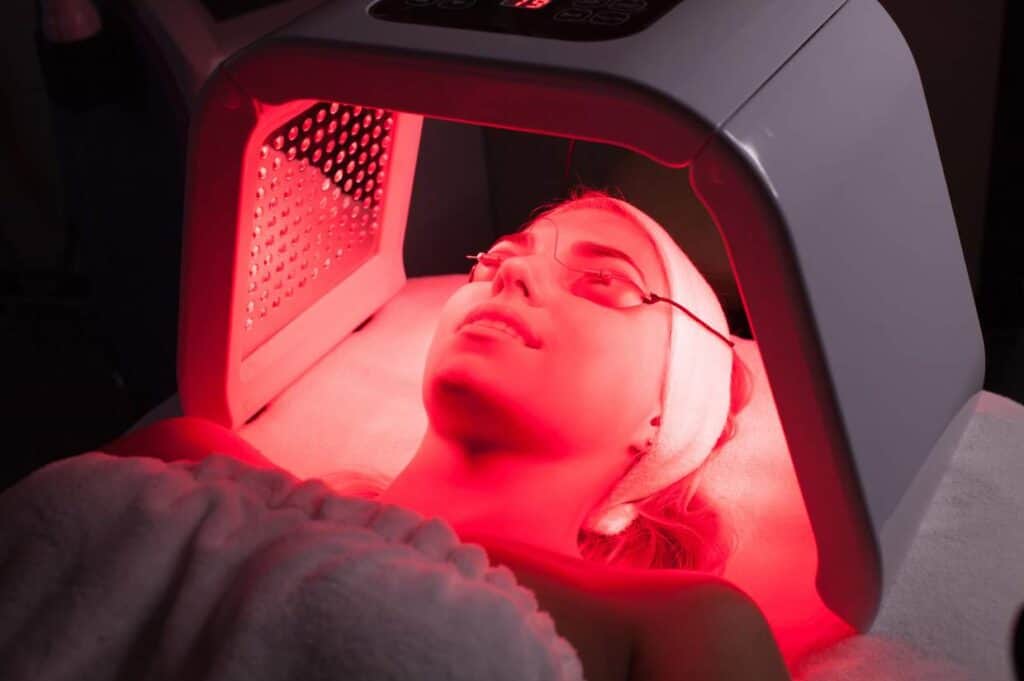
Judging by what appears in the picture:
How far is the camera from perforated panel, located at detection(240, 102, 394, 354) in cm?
115

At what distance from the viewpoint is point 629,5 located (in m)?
0.93

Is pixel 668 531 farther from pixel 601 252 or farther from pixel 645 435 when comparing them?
pixel 601 252

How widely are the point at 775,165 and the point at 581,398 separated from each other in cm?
33

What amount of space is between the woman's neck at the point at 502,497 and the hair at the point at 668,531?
0.07 meters

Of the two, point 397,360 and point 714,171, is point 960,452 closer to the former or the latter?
point 714,171

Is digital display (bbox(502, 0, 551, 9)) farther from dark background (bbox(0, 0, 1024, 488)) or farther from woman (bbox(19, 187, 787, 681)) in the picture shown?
dark background (bbox(0, 0, 1024, 488))

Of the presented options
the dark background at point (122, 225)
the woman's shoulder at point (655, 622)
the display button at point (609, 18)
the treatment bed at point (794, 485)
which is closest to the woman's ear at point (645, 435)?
the treatment bed at point (794, 485)

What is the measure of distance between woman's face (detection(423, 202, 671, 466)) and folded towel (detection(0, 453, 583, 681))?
209 mm

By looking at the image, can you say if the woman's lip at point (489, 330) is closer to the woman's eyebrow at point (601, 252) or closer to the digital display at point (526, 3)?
the woman's eyebrow at point (601, 252)

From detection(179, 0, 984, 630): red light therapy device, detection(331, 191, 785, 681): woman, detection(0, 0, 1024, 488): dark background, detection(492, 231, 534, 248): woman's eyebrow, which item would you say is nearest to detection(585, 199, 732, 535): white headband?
detection(331, 191, 785, 681): woman

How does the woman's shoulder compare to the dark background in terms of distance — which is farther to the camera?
the dark background

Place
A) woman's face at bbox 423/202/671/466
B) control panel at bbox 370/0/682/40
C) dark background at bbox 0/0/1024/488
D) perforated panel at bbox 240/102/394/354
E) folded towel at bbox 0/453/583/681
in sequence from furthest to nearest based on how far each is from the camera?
dark background at bbox 0/0/1024/488 < perforated panel at bbox 240/102/394/354 < woman's face at bbox 423/202/671/466 < control panel at bbox 370/0/682/40 < folded towel at bbox 0/453/583/681

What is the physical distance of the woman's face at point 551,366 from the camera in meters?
1.04

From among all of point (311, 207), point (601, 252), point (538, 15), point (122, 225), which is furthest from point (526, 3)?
point (122, 225)
